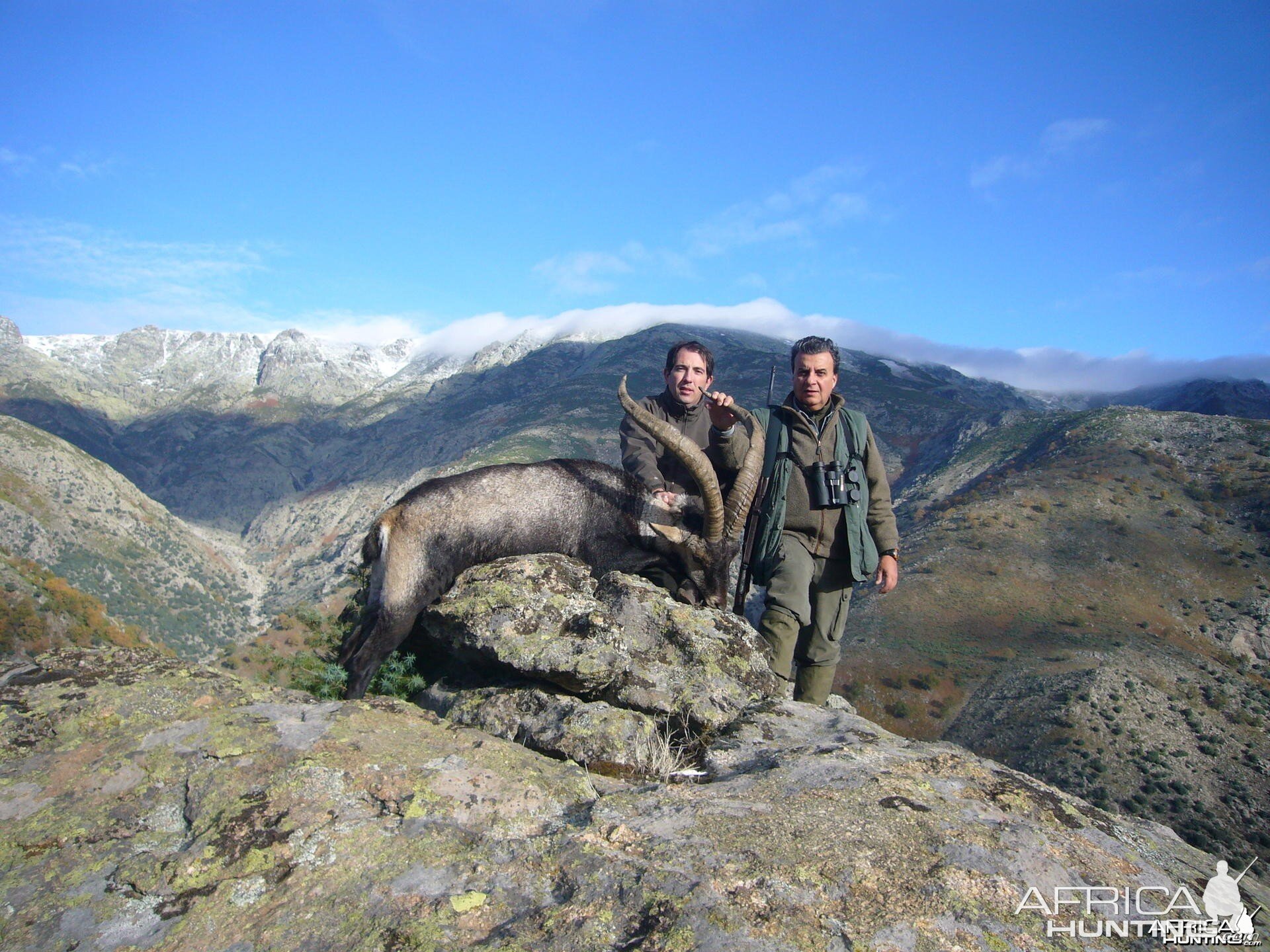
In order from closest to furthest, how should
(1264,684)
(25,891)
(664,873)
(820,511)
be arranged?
1. (25,891)
2. (664,873)
3. (820,511)
4. (1264,684)

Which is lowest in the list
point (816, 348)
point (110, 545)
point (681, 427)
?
point (110, 545)

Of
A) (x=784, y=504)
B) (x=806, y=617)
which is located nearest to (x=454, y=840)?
(x=806, y=617)

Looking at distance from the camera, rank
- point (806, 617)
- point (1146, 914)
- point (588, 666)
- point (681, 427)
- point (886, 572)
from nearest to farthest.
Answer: point (1146, 914) → point (588, 666) → point (806, 617) → point (886, 572) → point (681, 427)

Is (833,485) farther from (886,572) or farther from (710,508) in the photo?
(710,508)

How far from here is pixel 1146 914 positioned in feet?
7.88

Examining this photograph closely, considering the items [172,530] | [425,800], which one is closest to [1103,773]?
[425,800]

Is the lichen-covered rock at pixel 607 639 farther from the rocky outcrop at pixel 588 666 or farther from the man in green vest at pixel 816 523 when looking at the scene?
the man in green vest at pixel 816 523

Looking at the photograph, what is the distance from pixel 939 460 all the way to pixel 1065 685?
66672 mm

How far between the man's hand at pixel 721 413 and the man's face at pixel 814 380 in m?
0.89

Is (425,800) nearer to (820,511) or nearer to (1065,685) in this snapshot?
(820,511)

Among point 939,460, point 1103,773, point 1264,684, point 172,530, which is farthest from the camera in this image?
point 172,530

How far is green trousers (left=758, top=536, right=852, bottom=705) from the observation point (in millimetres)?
5934

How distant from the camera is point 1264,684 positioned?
3203 cm

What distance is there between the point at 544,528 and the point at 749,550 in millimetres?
2277
